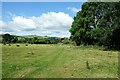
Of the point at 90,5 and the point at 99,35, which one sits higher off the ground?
the point at 90,5

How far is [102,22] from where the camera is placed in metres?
61.1

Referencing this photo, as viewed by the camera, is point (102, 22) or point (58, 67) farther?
point (102, 22)

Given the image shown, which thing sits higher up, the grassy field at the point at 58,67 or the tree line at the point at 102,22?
the tree line at the point at 102,22

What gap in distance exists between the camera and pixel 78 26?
3310 inches

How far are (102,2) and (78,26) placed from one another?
2190cm

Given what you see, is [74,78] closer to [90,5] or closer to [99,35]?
[99,35]

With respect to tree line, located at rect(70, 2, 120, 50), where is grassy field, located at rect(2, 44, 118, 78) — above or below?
below

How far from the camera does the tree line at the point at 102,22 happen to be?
194 ft

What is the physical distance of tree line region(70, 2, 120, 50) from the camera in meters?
59.2

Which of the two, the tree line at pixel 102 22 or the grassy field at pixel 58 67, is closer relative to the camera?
the grassy field at pixel 58 67

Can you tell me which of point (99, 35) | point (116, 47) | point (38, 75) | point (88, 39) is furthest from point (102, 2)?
point (38, 75)

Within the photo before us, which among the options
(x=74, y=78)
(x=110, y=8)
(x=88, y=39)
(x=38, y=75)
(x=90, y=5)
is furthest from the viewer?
(x=88, y=39)

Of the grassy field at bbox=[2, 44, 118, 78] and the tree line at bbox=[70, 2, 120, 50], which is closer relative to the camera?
the grassy field at bbox=[2, 44, 118, 78]

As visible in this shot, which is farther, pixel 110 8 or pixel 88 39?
pixel 88 39
